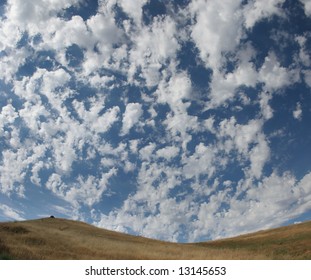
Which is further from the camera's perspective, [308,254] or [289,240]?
[289,240]

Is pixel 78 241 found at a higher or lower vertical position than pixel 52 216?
lower

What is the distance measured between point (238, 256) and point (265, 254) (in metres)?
4.61

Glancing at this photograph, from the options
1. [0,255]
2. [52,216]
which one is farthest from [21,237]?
[52,216]

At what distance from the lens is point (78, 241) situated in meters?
46.3
